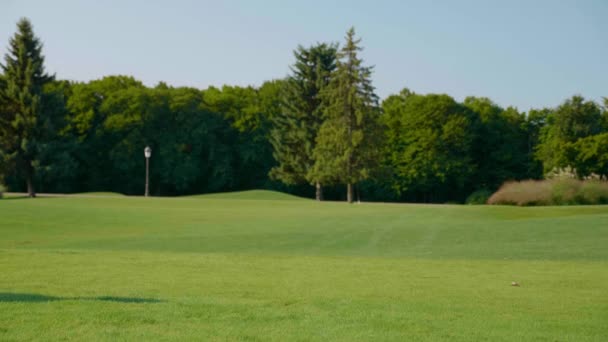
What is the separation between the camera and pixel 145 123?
199 ft

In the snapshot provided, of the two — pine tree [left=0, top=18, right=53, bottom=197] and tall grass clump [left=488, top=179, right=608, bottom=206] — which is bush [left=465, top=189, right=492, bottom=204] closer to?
tall grass clump [left=488, top=179, right=608, bottom=206]

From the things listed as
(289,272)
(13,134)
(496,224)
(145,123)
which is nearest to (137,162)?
(145,123)

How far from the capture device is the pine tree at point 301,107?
2242 inches

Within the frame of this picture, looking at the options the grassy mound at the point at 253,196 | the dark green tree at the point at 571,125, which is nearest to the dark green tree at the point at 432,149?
the dark green tree at the point at 571,125

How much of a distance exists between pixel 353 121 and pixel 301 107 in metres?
10.1

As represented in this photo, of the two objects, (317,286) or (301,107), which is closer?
(317,286)

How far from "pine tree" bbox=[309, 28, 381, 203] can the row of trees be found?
0.09m

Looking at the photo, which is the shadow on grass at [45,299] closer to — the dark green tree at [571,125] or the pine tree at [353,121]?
the pine tree at [353,121]

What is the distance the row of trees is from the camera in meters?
49.2

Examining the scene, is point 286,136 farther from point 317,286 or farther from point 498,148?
point 317,286

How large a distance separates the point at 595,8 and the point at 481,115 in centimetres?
3049

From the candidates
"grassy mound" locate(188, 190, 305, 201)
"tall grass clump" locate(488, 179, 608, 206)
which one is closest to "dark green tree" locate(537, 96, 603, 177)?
"grassy mound" locate(188, 190, 305, 201)

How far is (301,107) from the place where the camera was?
190 feet

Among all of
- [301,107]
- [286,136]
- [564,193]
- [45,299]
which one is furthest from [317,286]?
[301,107]
